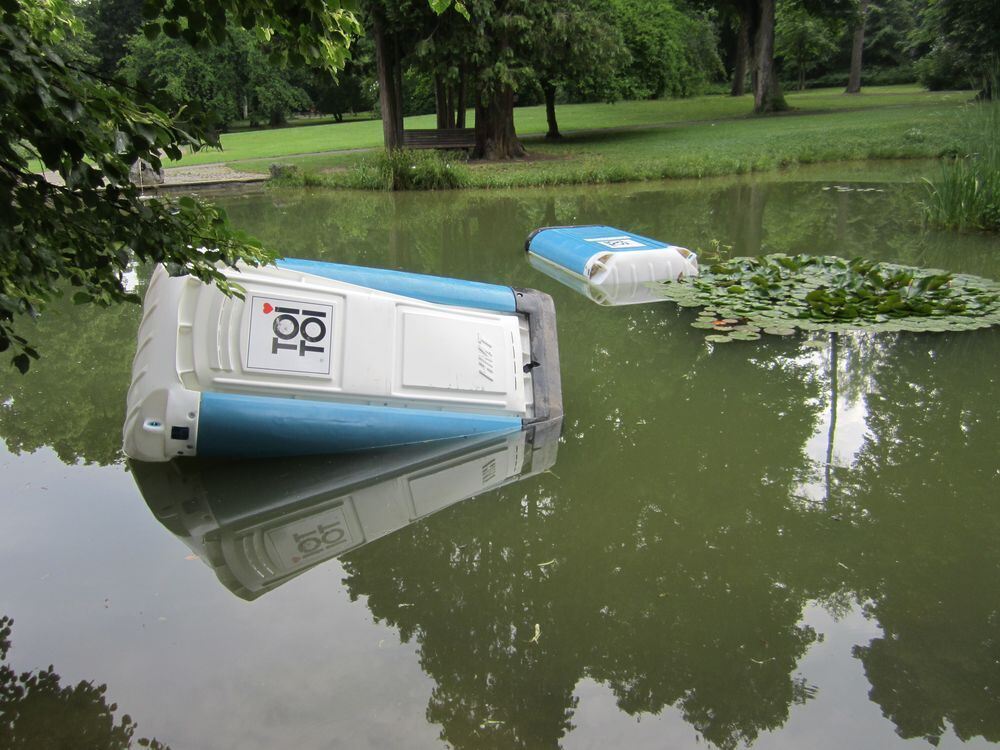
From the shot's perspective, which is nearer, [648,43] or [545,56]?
[545,56]

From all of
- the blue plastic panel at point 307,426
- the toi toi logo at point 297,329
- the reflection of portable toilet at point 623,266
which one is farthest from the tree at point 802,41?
the toi toi logo at point 297,329

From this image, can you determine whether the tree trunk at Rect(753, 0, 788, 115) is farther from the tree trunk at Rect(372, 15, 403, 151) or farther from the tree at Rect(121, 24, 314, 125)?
the tree at Rect(121, 24, 314, 125)

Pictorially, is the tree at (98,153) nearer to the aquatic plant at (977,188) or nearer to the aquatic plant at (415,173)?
the aquatic plant at (977,188)

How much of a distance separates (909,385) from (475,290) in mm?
3213

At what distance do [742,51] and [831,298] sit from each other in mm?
32548

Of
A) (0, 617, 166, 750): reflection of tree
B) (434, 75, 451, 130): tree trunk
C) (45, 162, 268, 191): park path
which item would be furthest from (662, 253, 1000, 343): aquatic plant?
(434, 75, 451, 130): tree trunk

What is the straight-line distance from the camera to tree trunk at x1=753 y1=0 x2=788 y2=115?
25.8m

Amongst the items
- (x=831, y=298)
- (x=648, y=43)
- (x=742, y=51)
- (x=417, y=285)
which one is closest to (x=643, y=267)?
(x=831, y=298)

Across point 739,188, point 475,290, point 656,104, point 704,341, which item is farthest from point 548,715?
point 656,104

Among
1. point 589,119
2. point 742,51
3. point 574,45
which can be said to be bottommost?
point 589,119

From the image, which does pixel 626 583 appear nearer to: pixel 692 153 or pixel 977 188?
pixel 977 188

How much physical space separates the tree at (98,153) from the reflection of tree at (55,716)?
135 centimetres

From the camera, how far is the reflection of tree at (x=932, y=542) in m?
3.01

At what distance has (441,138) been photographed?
20422 millimetres
